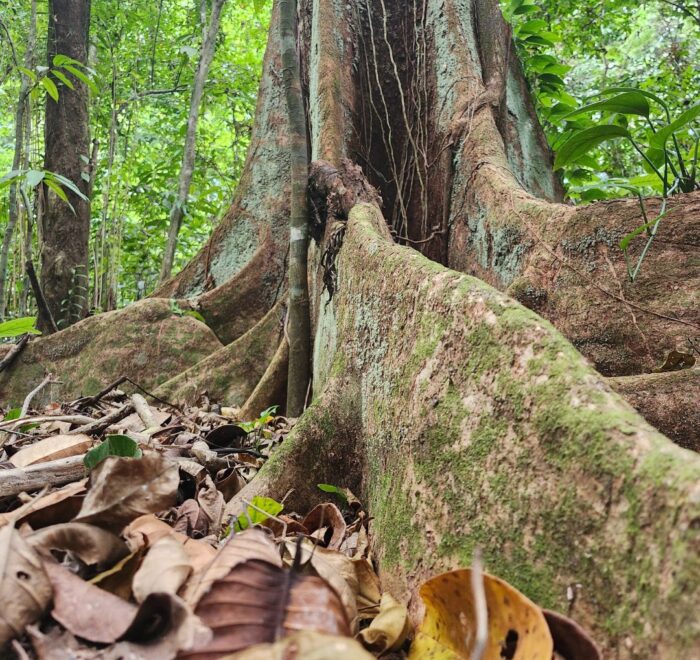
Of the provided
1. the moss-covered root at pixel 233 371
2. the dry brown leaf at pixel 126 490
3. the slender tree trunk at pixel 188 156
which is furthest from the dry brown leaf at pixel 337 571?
the slender tree trunk at pixel 188 156

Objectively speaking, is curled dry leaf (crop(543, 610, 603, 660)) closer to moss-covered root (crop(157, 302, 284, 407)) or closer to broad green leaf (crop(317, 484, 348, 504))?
broad green leaf (crop(317, 484, 348, 504))

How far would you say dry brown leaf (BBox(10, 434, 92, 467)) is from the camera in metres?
1.87

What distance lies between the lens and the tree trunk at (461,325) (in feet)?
3.23

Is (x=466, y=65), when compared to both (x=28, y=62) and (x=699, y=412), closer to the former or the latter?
(x=699, y=412)

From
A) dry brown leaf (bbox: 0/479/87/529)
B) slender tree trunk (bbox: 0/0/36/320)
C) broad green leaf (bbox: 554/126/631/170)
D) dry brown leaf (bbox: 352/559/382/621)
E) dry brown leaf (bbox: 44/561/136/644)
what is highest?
slender tree trunk (bbox: 0/0/36/320)

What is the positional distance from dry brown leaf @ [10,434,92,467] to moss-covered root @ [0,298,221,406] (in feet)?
9.55

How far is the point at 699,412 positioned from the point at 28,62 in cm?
656

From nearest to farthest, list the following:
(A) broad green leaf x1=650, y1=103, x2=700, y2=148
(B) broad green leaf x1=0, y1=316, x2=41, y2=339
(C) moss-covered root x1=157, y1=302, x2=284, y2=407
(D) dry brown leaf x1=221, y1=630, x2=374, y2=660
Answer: (D) dry brown leaf x1=221, y1=630, x2=374, y2=660 < (B) broad green leaf x1=0, y1=316, x2=41, y2=339 < (A) broad green leaf x1=650, y1=103, x2=700, y2=148 < (C) moss-covered root x1=157, y1=302, x2=284, y2=407

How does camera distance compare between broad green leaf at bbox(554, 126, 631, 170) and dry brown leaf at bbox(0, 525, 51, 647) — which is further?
broad green leaf at bbox(554, 126, 631, 170)

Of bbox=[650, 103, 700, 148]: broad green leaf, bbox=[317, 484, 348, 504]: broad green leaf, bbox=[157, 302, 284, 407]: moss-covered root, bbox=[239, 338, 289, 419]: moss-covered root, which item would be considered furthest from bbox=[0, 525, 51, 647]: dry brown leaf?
bbox=[157, 302, 284, 407]: moss-covered root

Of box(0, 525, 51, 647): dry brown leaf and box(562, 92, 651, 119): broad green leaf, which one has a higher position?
box(562, 92, 651, 119): broad green leaf

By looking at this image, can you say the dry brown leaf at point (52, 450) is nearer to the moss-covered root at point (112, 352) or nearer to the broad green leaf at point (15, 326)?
the broad green leaf at point (15, 326)

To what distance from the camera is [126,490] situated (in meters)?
1.26

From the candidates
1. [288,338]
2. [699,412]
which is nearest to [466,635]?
[699,412]
